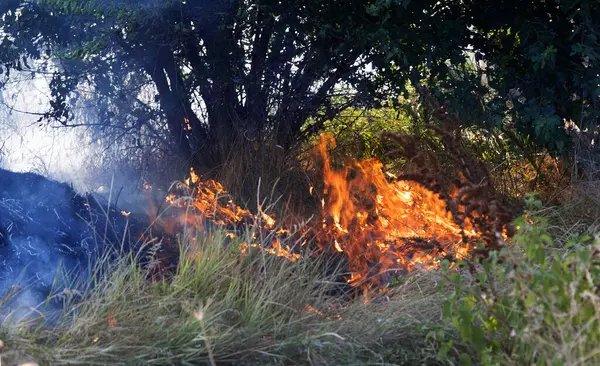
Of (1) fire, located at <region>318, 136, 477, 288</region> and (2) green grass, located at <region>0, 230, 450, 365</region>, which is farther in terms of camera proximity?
(1) fire, located at <region>318, 136, 477, 288</region>

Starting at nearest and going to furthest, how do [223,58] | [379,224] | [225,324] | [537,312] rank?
[537,312] → [225,324] → [379,224] → [223,58]

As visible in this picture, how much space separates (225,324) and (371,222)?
1777mm

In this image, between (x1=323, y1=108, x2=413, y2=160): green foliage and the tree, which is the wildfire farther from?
(x1=323, y1=108, x2=413, y2=160): green foliage

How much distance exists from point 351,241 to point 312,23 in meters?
1.95

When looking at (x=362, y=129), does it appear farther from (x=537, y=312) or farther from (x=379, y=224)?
(x=537, y=312)

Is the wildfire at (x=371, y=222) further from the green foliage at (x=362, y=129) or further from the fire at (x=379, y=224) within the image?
the green foliage at (x=362, y=129)

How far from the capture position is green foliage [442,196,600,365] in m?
2.53

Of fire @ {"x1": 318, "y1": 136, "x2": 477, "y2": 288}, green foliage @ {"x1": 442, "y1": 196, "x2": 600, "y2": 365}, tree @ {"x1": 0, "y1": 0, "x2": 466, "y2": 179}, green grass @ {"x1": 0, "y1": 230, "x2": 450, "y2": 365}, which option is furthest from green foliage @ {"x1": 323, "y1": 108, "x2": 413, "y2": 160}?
green foliage @ {"x1": 442, "y1": 196, "x2": 600, "y2": 365}

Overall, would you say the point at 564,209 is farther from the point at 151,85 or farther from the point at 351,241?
the point at 151,85

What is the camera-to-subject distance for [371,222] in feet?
16.1

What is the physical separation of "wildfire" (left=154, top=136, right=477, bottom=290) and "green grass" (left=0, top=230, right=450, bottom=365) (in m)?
0.64

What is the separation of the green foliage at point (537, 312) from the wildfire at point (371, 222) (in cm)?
139

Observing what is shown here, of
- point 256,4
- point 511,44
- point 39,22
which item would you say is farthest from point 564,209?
point 39,22

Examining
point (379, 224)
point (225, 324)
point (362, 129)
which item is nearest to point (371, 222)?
point (379, 224)
